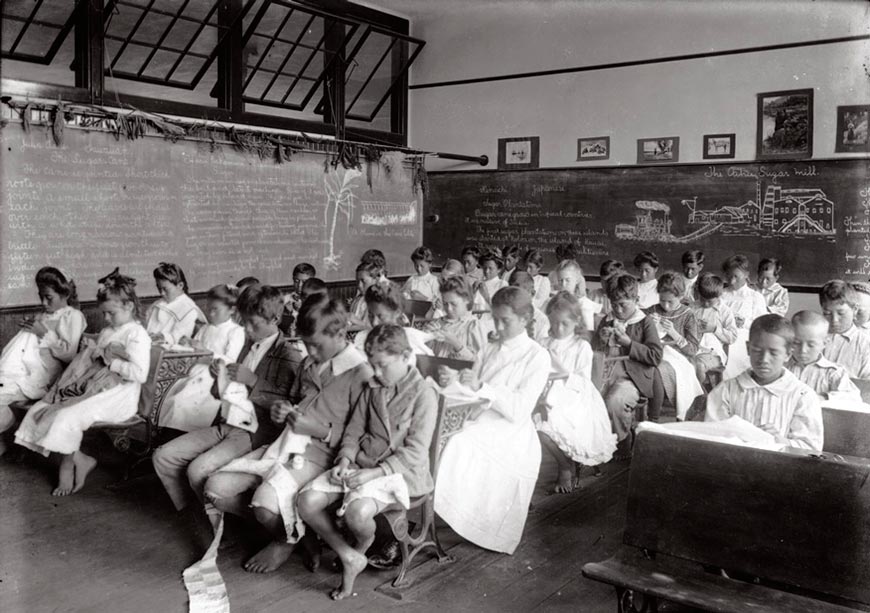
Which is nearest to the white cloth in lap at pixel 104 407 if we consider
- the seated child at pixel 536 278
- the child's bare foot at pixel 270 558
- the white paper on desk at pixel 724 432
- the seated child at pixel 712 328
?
the child's bare foot at pixel 270 558

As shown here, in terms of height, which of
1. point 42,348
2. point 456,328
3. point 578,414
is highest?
point 456,328

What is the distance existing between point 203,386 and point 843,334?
3.02 meters

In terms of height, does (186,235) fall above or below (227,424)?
above

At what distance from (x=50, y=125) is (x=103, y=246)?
873 millimetres

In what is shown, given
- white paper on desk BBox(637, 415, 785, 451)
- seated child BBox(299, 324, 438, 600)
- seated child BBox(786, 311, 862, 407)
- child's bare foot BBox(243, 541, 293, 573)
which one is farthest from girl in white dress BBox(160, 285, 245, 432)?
seated child BBox(786, 311, 862, 407)

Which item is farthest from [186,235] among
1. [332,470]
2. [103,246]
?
[332,470]

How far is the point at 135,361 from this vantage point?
3686mm

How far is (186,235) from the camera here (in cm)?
616

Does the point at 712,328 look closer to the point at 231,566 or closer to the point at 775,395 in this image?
the point at 775,395

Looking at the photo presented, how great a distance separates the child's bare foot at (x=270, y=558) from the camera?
282cm

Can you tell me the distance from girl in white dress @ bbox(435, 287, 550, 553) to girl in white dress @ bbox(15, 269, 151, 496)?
5.26 feet

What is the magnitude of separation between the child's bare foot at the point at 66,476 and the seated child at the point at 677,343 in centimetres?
296

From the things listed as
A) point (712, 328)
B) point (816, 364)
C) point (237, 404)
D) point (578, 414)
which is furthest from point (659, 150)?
point (237, 404)

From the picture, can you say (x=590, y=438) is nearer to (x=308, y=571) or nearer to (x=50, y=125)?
(x=308, y=571)
